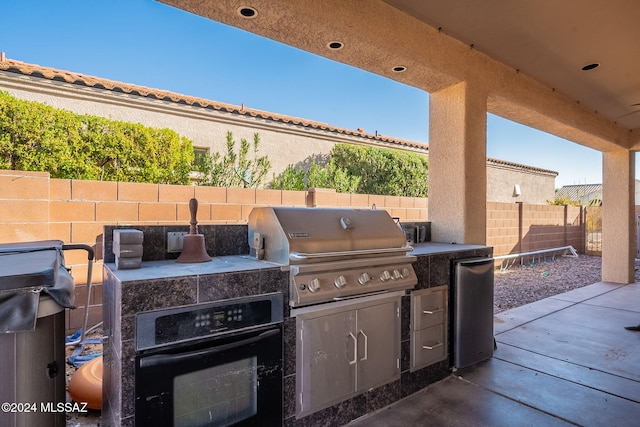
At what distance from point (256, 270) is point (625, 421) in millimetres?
2862

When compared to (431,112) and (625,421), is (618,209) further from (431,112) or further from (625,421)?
(625,421)

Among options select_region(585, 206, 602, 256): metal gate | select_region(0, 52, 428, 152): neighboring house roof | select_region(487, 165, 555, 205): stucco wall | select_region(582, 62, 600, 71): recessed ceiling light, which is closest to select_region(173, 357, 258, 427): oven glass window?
select_region(582, 62, 600, 71): recessed ceiling light

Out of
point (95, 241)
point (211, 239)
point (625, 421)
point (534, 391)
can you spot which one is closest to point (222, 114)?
point (95, 241)

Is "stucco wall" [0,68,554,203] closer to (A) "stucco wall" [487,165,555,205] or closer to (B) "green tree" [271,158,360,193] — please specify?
(B) "green tree" [271,158,360,193]

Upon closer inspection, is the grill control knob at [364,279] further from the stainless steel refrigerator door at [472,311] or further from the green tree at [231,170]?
the green tree at [231,170]

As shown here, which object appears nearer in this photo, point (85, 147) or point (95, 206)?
point (95, 206)

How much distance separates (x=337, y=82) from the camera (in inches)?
352

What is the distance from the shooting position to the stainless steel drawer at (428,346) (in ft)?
9.57

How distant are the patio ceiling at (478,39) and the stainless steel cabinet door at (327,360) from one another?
7.44 feet

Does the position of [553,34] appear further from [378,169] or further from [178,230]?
[378,169]

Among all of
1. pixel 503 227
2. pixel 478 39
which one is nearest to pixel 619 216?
pixel 503 227

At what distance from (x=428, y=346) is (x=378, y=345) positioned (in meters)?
0.67

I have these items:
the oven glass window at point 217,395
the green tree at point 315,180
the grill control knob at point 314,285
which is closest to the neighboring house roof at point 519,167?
the green tree at point 315,180

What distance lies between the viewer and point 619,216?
7.23 meters
